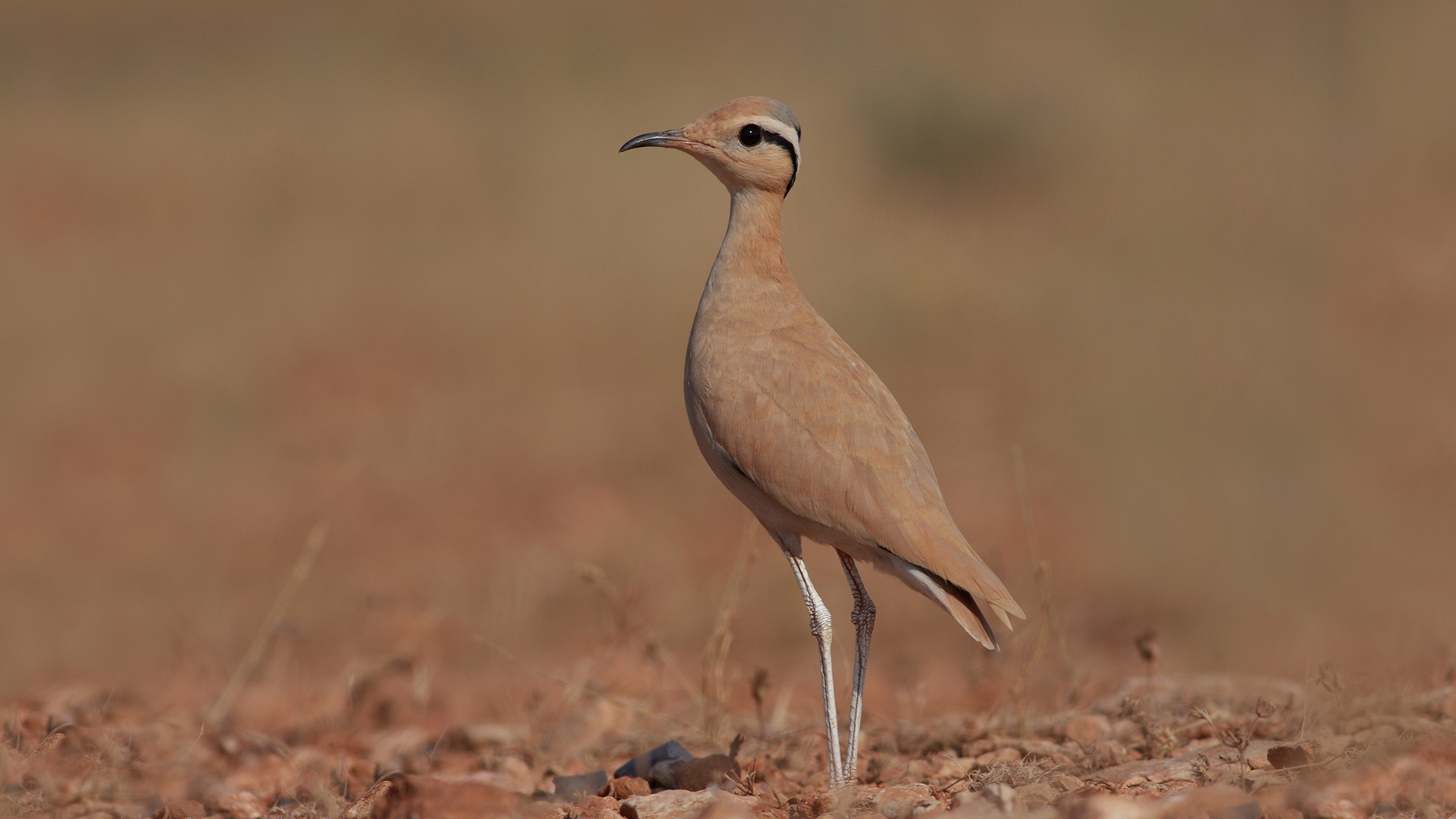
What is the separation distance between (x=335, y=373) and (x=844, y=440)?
31.4ft

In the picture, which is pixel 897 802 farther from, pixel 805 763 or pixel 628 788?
pixel 805 763

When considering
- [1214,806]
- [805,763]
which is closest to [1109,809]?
[1214,806]

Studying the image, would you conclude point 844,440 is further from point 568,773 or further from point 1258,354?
point 1258,354

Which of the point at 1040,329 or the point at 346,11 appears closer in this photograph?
the point at 1040,329

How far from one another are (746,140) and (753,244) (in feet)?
1.38

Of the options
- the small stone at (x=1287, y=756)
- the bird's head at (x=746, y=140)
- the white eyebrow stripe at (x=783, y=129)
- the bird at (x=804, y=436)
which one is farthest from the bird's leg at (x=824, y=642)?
the white eyebrow stripe at (x=783, y=129)

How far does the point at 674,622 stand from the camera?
8.38m

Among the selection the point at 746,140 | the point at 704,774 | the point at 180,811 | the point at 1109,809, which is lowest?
the point at 180,811

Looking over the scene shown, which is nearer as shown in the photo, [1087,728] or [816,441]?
[816,441]

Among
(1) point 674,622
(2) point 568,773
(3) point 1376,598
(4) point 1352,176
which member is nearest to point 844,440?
(2) point 568,773

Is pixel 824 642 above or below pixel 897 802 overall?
above

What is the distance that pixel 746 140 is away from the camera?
15.4 ft

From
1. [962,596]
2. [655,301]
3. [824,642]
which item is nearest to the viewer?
[962,596]

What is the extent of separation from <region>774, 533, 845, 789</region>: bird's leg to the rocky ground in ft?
0.52
